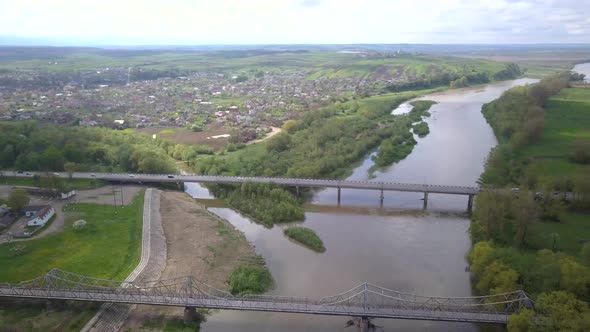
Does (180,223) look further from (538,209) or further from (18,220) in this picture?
(538,209)

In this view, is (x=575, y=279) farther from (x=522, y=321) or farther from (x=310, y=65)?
(x=310, y=65)

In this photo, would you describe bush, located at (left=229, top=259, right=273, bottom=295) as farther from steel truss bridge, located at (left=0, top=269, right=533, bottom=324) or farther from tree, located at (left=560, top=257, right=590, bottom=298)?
tree, located at (left=560, top=257, right=590, bottom=298)

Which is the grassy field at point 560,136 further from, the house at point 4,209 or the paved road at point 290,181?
the house at point 4,209

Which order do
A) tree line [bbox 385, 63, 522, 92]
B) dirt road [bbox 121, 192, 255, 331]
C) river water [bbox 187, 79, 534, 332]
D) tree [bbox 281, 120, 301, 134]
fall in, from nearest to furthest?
river water [bbox 187, 79, 534, 332]
dirt road [bbox 121, 192, 255, 331]
tree [bbox 281, 120, 301, 134]
tree line [bbox 385, 63, 522, 92]

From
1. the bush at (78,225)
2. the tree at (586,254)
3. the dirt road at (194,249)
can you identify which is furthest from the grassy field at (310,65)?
the bush at (78,225)

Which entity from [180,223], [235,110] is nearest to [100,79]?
[235,110]

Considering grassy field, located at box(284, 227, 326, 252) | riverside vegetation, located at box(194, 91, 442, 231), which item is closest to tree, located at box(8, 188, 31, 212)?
riverside vegetation, located at box(194, 91, 442, 231)
